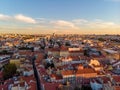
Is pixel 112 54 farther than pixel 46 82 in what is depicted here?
Yes

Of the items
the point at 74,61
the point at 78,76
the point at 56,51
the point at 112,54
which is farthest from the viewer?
the point at 56,51

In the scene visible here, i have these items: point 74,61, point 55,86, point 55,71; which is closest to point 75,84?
point 55,86

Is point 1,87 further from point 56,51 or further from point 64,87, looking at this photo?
point 56,51

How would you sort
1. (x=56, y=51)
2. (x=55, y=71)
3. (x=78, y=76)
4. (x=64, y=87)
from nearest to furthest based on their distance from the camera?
(x=64, y=87) < (x=78, y=76) < (x=55, y=71) < (x=56, y=51)

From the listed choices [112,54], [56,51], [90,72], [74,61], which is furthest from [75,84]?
[56,51]

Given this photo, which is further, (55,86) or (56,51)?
(56,51)

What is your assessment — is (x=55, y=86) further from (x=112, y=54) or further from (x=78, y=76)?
(x=112, y=54)

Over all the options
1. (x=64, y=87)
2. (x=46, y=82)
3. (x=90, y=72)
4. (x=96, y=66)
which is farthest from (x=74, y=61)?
(x=64, y=87)

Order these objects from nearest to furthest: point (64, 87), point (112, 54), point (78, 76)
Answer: point (64, 87) < point (78, 76) < point (112, 54)

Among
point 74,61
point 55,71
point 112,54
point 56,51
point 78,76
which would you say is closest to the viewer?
point 78,76
